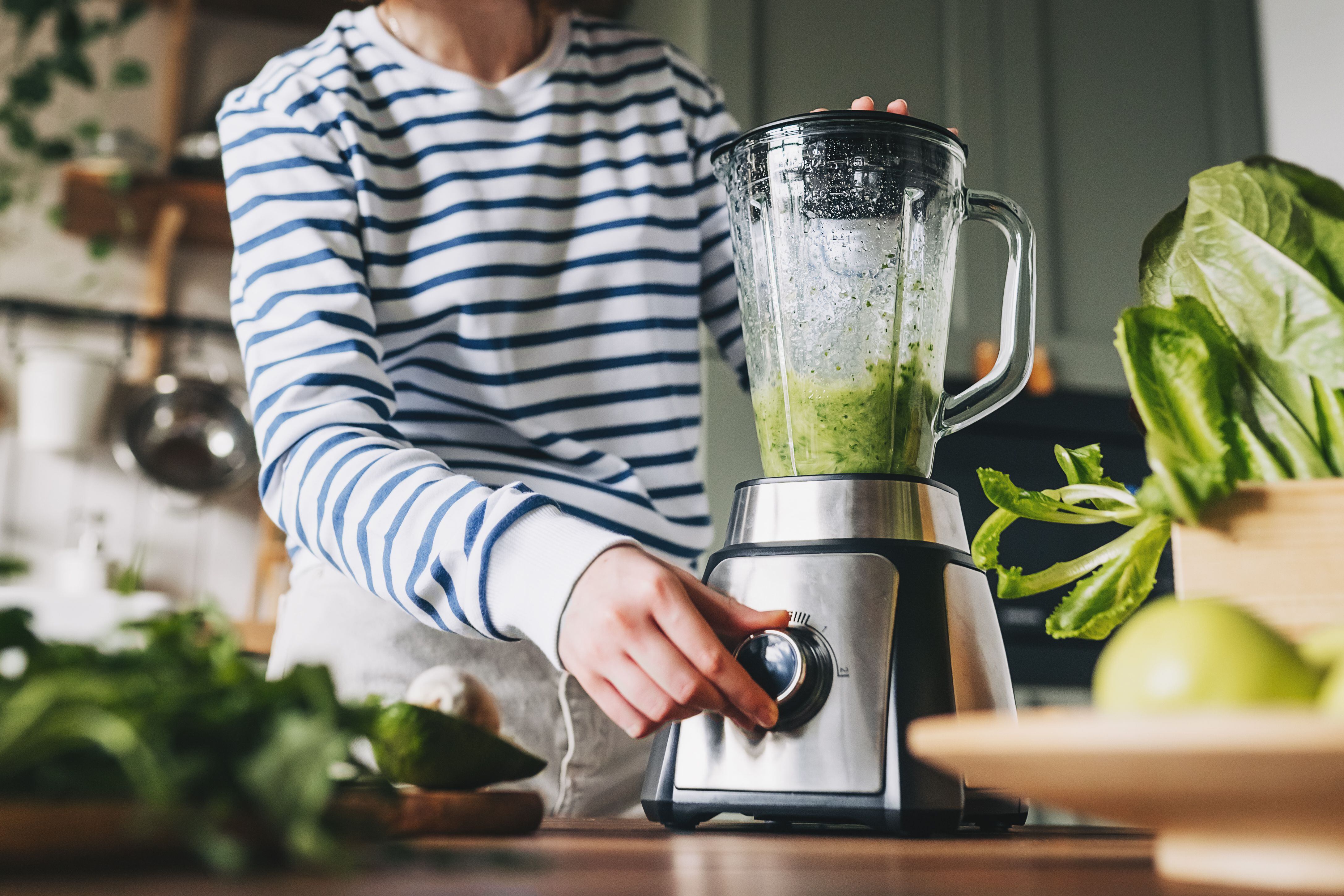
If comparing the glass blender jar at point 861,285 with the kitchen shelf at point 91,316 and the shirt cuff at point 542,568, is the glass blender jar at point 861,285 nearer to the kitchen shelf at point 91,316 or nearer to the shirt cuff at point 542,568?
the shirt cuff at point 542,568

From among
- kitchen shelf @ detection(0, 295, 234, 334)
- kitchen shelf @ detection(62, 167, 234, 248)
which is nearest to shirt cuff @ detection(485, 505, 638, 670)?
kitchen shelf @ detection(62, 167, 234, 248)

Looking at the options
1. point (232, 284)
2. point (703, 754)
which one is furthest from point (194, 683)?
point (232, 284)

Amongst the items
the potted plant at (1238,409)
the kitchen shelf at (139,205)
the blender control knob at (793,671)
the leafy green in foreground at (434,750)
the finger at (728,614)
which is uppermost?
the kitchen shelf at (139,205)

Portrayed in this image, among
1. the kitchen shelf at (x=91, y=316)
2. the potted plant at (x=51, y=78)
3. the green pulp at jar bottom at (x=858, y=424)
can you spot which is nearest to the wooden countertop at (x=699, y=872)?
the green pulp at jar bottom at (x=858, y=424)

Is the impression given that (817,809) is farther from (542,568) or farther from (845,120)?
(845,120)

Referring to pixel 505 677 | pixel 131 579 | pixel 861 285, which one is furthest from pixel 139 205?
pixel 131 579

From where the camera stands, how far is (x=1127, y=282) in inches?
80.8

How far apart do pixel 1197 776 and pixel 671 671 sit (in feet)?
1.00

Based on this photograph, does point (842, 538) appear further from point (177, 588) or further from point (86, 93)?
point (86, 93)

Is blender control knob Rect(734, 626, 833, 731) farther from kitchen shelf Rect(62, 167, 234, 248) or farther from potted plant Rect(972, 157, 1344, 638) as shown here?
kitchen shelf Rect(62, 167, 234, 248)

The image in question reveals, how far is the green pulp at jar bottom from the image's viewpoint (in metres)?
0.71

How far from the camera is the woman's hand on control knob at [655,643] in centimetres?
56

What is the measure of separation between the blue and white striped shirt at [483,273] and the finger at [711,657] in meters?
0.25

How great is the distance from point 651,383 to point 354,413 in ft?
0.96
